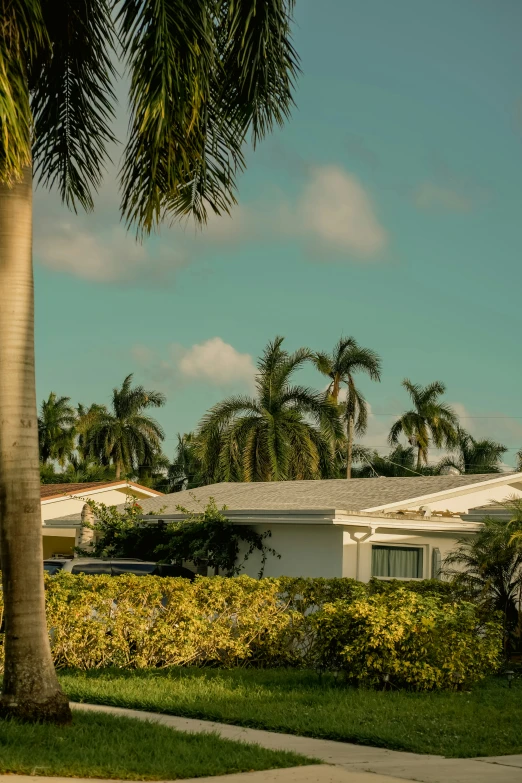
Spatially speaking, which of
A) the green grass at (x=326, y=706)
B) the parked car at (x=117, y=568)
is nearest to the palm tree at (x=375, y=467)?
the parked car at (x=117, y=568)

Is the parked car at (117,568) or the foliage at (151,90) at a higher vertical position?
the foliage at (151,90)

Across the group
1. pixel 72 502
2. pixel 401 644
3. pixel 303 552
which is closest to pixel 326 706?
pixel 401 644

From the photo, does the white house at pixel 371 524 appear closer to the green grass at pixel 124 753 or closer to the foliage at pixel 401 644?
the foliage at pixel 401 644

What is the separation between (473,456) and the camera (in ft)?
185

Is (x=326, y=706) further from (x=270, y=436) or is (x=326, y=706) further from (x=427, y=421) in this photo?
(x=427, y=421)

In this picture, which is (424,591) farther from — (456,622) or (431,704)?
(431,704)

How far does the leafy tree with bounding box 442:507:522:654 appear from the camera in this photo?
17094 mm

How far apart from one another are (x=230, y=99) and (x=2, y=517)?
5.14 meters

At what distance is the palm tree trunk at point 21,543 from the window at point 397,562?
41.6 ft

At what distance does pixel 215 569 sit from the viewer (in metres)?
23.3

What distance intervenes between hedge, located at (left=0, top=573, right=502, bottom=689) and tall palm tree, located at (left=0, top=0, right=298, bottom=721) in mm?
4707

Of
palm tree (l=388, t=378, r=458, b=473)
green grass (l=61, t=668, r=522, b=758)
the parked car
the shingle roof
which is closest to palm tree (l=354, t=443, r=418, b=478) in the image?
palm tree (l=388, t=378, r=458, b=473)

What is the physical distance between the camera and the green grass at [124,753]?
24.9 feet

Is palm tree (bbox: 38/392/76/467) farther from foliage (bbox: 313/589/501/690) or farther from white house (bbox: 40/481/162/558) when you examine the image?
foliage (bbox: 313/589/501/690)
